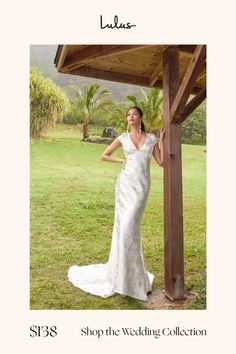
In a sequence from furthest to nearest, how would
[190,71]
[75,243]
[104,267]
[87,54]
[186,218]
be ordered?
[186,218] → [75,243] → [104,267] → [87,54] → [190,71]

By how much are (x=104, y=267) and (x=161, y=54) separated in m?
2.85

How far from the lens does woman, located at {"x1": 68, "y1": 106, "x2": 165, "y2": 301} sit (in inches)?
171

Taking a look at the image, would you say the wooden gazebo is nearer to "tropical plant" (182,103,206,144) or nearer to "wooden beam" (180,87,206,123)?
"wooden beam" (180,87,206,123)

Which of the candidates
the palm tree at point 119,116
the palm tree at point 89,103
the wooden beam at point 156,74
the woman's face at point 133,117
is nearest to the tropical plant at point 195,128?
the palm tree at point 119,116

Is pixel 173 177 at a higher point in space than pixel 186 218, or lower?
higher

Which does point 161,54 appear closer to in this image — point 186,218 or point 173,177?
point 173,177

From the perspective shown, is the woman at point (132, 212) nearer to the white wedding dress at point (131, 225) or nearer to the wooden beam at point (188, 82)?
the white wedding dress at point (131, 225)

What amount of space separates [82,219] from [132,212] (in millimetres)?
4015

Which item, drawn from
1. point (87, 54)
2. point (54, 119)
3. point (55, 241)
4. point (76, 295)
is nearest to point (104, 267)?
point (76, 295)

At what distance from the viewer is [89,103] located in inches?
492

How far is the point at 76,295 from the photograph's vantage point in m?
4.57

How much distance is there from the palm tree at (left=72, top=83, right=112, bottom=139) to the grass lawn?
1.76 ft

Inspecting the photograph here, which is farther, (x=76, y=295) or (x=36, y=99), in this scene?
(x=36, y=99)
